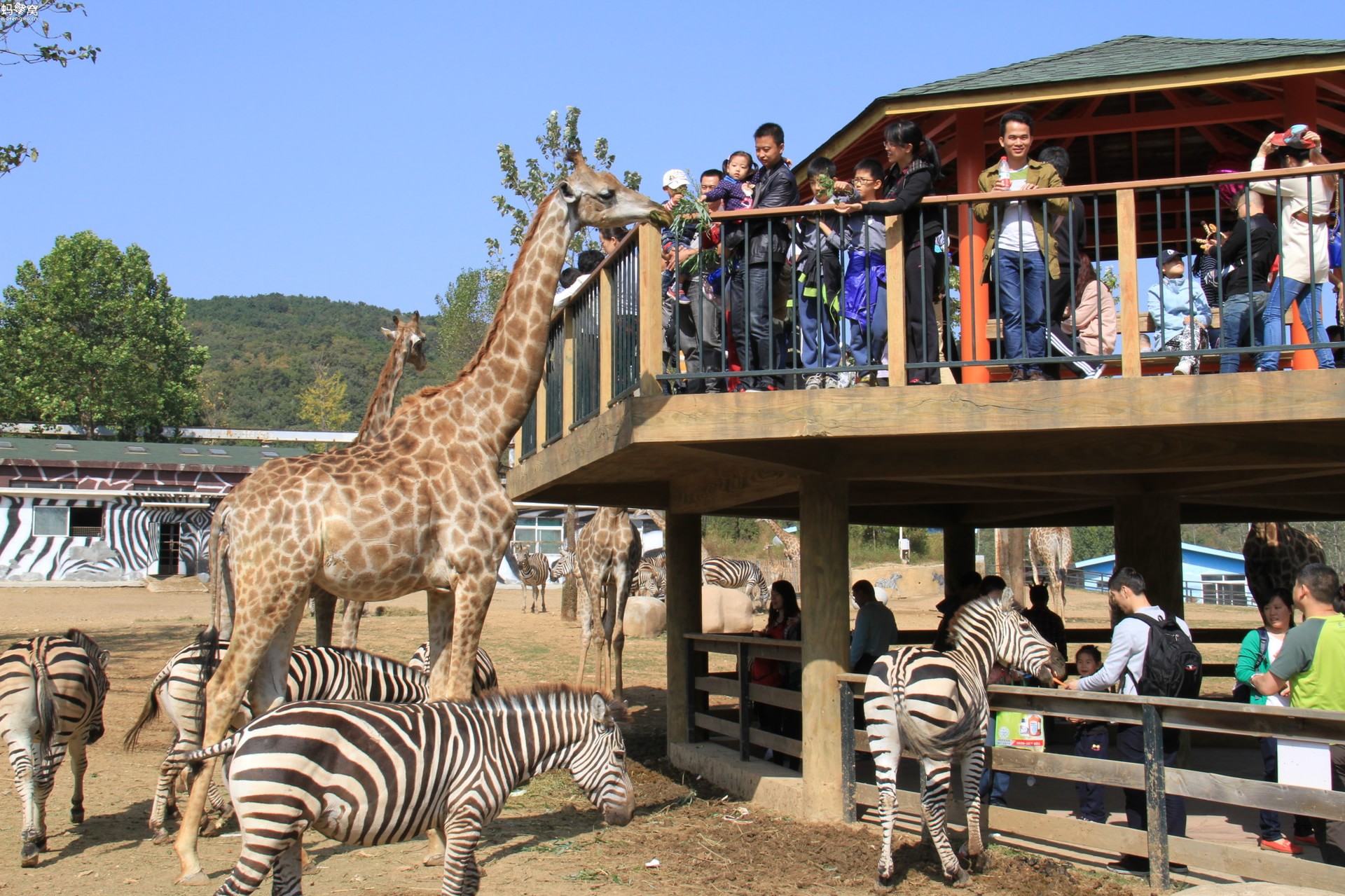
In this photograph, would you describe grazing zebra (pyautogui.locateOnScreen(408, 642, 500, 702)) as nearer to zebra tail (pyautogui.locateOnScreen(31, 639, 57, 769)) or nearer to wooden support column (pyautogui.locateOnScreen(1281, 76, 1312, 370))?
zebra tail (pyautogui.locateOnScreen(31, 639, 57, 769))

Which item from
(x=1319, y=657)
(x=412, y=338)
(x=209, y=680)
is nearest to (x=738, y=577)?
(x=412, y=338)

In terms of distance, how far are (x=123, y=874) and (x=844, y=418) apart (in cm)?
541

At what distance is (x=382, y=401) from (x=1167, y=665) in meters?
7.72

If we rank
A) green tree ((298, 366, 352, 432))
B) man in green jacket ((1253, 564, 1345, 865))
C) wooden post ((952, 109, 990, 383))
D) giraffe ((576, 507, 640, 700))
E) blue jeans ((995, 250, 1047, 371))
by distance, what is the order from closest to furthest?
man in green jacket ((1253, 564, 1345, 865)), blue jeans ((995, 250, 1047, 371)), wooden post ((952, 109, 990, 383)), giraffe ((576, 507, 640, 700)), green tree ((298, 366, 352, 432))

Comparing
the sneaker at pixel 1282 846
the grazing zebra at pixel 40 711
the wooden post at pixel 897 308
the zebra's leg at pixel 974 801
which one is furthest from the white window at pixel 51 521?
the sneaker at pixel 1282 846

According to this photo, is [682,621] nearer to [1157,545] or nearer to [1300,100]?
[1157,545]

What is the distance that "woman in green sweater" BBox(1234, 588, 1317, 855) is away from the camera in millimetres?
7082

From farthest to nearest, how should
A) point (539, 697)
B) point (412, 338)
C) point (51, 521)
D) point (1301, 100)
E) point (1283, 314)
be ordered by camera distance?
point (51, 521) < point (412, 338) < point (1301, 100) < point (539, 697) < point (1283, 314)

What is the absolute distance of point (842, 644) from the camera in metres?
8.71

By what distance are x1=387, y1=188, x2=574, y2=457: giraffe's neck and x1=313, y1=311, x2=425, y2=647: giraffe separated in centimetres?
222

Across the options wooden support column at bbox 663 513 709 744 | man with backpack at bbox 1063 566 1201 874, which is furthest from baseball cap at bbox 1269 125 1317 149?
wooden support column at bbox 663 513 709 744

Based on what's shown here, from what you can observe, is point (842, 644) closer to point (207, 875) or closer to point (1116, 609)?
point (1116, 609)

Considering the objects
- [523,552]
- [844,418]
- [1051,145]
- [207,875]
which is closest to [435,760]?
[207,875]

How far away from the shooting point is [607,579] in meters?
15.6
